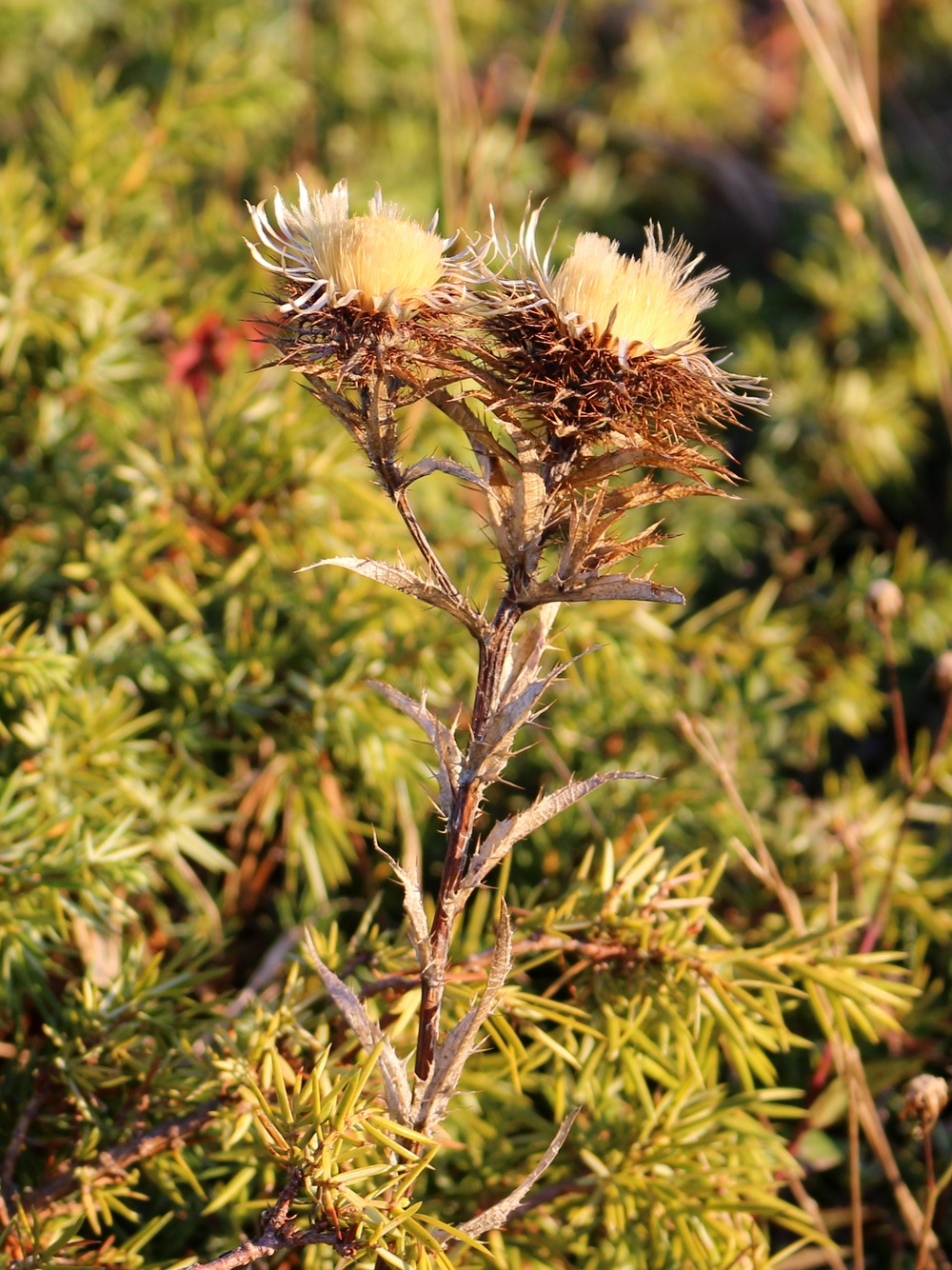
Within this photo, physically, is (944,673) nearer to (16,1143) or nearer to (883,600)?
(883,600)

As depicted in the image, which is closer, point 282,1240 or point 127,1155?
point 282,1240

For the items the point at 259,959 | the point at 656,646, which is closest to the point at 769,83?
the point at 656,646

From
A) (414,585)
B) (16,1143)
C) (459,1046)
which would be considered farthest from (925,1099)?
(16,1143)

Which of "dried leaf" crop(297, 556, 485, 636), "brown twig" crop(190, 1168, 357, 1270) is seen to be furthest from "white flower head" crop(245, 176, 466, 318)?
"brown twig" crop(190, 1168, 357, 1270)

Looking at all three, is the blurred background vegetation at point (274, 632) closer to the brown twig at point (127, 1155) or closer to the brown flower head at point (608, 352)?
the brown twig at point (127, 1155)

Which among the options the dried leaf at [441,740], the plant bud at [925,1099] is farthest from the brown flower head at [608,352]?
the plant bud at [925,1099]

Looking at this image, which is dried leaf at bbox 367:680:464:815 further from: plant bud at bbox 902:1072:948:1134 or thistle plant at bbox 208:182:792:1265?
plant bud at bbox 902:1072:948:1134
